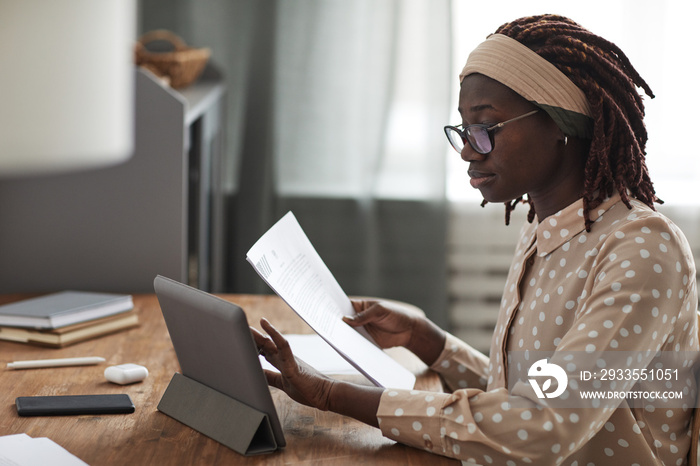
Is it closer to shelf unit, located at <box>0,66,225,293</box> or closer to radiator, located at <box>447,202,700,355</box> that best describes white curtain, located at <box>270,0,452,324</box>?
radiator, located at <box>447,202,700,355</box>

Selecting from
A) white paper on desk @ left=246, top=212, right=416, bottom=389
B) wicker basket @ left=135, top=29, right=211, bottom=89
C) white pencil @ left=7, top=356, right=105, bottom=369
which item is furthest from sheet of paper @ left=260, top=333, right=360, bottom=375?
wicker basket @ left=135, top=29, right=211, bottom=89

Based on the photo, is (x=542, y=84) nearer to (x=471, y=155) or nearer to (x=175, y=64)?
(x=471, y=155)

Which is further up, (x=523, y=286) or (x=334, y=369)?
(x=523, y=286)

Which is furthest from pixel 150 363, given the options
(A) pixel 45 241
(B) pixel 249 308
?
(A) pixel 45 241

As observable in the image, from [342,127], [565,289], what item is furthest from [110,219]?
[342,127]

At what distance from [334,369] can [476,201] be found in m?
1.65

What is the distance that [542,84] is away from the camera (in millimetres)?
1027

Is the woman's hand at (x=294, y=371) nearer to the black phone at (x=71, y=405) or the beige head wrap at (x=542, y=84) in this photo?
the black phone at (x=71, y=405)

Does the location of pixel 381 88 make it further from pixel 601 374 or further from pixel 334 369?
pixel 601 374

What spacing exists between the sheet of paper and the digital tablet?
0.17 meters

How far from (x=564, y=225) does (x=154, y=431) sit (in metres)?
0.62

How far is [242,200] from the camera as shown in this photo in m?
2.70

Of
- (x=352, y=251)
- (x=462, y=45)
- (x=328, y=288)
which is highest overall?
(x=462, y=45)

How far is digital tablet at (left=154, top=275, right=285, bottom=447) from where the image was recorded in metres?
0.84
